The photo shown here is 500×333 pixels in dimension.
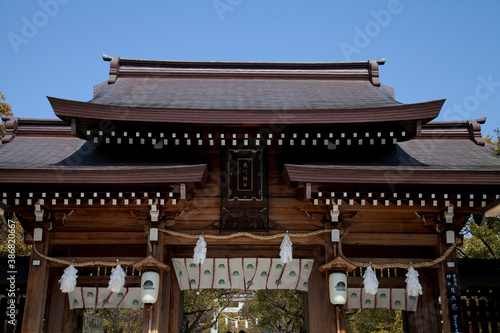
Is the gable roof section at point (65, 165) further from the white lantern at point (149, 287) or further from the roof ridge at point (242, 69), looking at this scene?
the roof ridge at point (242, 69)

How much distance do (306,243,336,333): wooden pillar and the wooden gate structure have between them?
0.07 feet

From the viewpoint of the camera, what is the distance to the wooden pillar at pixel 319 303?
7262 mm

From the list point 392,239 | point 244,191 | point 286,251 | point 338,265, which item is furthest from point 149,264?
point 392,239

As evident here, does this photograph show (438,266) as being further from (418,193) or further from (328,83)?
(328,83)

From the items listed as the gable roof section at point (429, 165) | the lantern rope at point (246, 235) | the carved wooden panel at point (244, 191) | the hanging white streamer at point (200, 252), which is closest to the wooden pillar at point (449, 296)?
the gable roof section at point (429, 165)

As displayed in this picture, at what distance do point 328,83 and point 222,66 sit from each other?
2.96m

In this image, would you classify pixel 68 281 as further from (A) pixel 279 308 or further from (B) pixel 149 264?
(A) pixel 279 308

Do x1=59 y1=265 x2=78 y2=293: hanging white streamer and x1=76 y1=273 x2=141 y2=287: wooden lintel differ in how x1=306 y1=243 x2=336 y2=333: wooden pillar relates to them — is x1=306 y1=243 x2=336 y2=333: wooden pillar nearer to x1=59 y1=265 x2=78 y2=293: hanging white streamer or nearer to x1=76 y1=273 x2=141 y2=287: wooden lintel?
x1=76 y1=273 x2=141 y2=287: wooden lintel

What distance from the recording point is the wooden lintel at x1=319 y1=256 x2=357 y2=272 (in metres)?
6.95

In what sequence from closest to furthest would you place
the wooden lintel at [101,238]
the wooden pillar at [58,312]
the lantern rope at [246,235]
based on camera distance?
the lantern rope at [246,235], the wooden lintel at [101,238], the wooden pillar at [58,312]

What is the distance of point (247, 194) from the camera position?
25.2 feet

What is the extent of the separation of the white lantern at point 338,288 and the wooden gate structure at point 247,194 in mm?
283

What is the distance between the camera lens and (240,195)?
7.67 m

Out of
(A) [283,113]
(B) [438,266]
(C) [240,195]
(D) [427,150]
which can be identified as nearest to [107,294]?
(C) [240,195]
